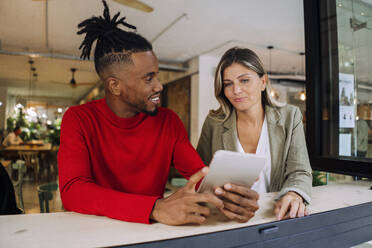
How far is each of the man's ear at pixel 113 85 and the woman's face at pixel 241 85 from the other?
407 mm

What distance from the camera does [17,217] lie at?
25.0 inches

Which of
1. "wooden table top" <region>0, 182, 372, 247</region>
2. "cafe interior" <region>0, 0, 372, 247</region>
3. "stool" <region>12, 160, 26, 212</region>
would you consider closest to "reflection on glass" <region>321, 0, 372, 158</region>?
"cafe interior" <region>0, 0, 372, 247</region>

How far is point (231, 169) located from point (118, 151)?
482 mm

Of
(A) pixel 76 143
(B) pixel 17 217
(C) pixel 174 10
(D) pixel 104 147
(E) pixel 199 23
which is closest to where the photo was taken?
(B) pixel 17 217

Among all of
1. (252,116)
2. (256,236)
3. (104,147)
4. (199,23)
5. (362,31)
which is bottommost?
(256,236)

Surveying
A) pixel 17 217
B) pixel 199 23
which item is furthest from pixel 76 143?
pixel 199 23

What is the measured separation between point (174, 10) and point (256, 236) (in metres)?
2.54

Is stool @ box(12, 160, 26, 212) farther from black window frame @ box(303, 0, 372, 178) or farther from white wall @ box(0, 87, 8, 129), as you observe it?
black window frame @ box(303, 0, 372, 178)

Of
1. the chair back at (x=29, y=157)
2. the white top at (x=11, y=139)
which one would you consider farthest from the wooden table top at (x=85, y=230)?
the chair back at (x=29, y=157)

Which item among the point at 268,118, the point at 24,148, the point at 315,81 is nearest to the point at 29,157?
the point at 24,148

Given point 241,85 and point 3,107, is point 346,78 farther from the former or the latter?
point 3,107

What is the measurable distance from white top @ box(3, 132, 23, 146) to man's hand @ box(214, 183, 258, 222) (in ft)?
3.10

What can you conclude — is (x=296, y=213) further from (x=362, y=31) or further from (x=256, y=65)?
(x=362, y=31)

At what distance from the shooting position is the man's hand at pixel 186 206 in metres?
0.54
